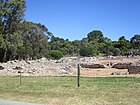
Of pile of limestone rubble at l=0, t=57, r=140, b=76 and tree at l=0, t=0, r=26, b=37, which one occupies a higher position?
tree at l=0, t=0, r=26, b=37

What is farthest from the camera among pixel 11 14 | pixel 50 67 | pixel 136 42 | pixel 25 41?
pixel 136 42

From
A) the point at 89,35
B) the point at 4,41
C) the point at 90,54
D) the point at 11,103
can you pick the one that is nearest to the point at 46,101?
the point at 11,103

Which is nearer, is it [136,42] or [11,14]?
[11,14]

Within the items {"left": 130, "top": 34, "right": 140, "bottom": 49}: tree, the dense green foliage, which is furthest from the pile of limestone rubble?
{"left": 130, "top": 34, "right": 140, "bottom": 49}: tree

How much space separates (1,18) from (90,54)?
4631cm

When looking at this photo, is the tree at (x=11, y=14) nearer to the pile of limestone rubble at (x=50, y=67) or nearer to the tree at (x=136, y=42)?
the pile of limestone rubble at (x=50, y=67)

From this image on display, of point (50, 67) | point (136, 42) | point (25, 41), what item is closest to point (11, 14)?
point (50, 67)

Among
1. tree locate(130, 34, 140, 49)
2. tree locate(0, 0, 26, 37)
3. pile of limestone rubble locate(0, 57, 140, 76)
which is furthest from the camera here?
tree locate(130, 34, 140, 49)

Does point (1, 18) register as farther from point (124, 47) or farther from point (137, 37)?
point (137, 37)

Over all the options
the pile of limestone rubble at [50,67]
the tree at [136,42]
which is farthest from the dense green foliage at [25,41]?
the pile of limestone rubble at [50,67]

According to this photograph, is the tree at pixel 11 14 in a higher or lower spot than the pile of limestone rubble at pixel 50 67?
higher

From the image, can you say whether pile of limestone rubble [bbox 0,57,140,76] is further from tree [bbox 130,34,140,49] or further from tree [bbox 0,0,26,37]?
tree [bbox 130,34,140,49]

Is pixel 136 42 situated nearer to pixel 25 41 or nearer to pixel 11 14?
pixel 25 41

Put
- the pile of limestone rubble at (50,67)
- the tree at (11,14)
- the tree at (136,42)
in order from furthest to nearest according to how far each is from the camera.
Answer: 1. the tree at (136,42)
2. the tree at (11,14)
3. the pile of limestone rubble at (50,67)
